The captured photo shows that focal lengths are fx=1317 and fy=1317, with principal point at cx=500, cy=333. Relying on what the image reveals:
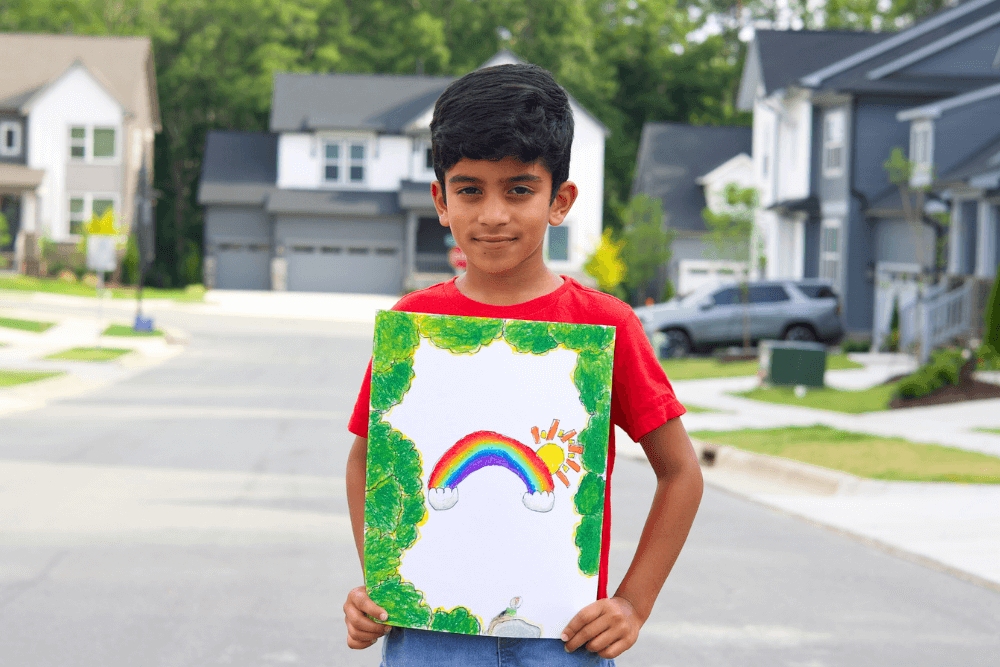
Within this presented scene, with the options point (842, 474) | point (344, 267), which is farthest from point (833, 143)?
point (344, 267)

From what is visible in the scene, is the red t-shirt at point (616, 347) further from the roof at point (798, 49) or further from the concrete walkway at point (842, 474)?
the roof at point (798, 49)

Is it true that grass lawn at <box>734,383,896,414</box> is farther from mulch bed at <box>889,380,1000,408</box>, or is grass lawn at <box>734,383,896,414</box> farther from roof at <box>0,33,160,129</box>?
roof at <box>0,33,160,129</box>

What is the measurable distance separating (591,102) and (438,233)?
11.2 metres

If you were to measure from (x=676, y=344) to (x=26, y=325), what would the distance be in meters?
16.3

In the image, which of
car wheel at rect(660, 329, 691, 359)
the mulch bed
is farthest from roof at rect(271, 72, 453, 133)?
the mulch bed

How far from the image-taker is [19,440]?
14016mm

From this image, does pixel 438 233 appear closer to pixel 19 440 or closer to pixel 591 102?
pixel 591 102

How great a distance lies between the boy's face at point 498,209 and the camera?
2723 mm

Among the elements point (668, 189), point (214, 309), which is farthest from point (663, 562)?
point (668, 189)

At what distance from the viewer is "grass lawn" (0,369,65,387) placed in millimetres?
19672

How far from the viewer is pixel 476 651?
272 cm

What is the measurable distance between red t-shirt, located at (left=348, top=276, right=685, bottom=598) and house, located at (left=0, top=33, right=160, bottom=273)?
53064 millimetres

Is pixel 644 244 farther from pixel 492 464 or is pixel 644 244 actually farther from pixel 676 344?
pixel 492 464

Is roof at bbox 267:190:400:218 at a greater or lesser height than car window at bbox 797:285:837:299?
greater
